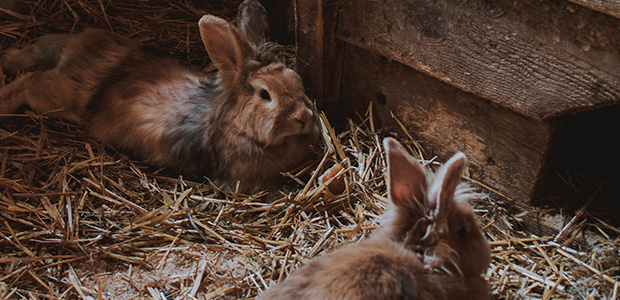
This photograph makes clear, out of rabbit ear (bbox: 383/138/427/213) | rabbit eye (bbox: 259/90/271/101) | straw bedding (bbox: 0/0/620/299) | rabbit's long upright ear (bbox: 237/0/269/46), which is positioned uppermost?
rabbit's long upright ear (bbox: 237/0/269/46)

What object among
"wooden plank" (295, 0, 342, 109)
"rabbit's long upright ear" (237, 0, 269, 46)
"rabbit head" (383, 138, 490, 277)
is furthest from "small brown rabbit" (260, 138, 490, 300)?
"rabbit's long upright ear" (237, 0, 269, 46)

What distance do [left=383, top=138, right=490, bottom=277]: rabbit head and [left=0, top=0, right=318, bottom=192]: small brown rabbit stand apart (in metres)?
1.12

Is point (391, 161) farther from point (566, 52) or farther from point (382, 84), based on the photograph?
point (382, 84)

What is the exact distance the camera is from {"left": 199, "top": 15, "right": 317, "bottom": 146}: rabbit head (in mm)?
3543

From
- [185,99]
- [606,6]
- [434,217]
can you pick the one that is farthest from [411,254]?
[185,99]

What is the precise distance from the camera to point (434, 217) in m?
2.53

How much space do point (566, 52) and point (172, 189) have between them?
7.70ft

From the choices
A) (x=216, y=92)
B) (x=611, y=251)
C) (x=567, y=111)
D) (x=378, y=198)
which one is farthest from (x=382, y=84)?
(x=611, y=251)

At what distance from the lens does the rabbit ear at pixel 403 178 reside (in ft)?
8.36

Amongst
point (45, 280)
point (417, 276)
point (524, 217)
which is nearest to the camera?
point (417, 276)

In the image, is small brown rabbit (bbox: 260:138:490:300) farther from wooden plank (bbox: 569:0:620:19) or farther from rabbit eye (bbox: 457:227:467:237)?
wooden plank (bbox: 569:0:620:19)

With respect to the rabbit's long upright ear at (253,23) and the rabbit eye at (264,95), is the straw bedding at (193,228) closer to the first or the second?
the rabbit eye at (264,95)

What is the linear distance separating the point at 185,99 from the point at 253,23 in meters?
0.66

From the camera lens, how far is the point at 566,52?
2740 millimetres
